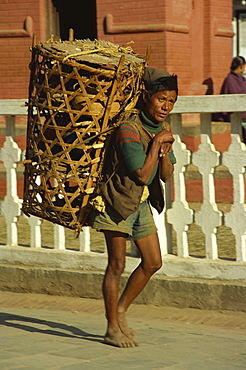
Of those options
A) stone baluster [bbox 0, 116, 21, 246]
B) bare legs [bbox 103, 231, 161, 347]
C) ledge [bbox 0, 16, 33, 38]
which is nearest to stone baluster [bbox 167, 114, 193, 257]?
bare legs [bbox 103, 231, 161, 347]

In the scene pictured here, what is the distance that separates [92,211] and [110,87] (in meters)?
0.79

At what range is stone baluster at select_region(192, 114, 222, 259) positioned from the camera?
586 cm

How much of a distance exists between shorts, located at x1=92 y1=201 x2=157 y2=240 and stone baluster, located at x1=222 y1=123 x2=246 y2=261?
107 cm

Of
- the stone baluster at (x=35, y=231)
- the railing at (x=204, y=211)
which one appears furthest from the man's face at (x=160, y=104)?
the stone baluster at (x=35, y=231)

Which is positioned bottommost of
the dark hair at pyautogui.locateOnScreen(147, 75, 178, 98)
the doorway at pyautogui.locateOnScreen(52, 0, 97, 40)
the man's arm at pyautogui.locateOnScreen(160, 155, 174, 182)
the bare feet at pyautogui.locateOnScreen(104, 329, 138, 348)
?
the bare feet at pyautogui.locateOnScreen(104, 329, 138, 348)

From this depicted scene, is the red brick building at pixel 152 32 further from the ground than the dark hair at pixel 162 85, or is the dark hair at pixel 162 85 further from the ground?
the red brick building at pixel 152 32

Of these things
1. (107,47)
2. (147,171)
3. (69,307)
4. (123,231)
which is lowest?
(69,307)

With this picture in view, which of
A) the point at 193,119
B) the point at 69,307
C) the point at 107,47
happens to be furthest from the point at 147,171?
the point at 193,119

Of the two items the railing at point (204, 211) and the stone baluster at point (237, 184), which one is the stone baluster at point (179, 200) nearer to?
the railing at point (204, 211)

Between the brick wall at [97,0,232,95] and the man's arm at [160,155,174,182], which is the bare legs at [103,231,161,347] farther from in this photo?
the brick wall at [97,0,232,95]

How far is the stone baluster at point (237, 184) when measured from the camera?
5754mm

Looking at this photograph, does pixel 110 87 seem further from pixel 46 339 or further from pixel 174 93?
pixel 46 339

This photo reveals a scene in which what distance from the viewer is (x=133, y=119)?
4.72 metres

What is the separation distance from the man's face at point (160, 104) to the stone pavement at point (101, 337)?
1438mm
